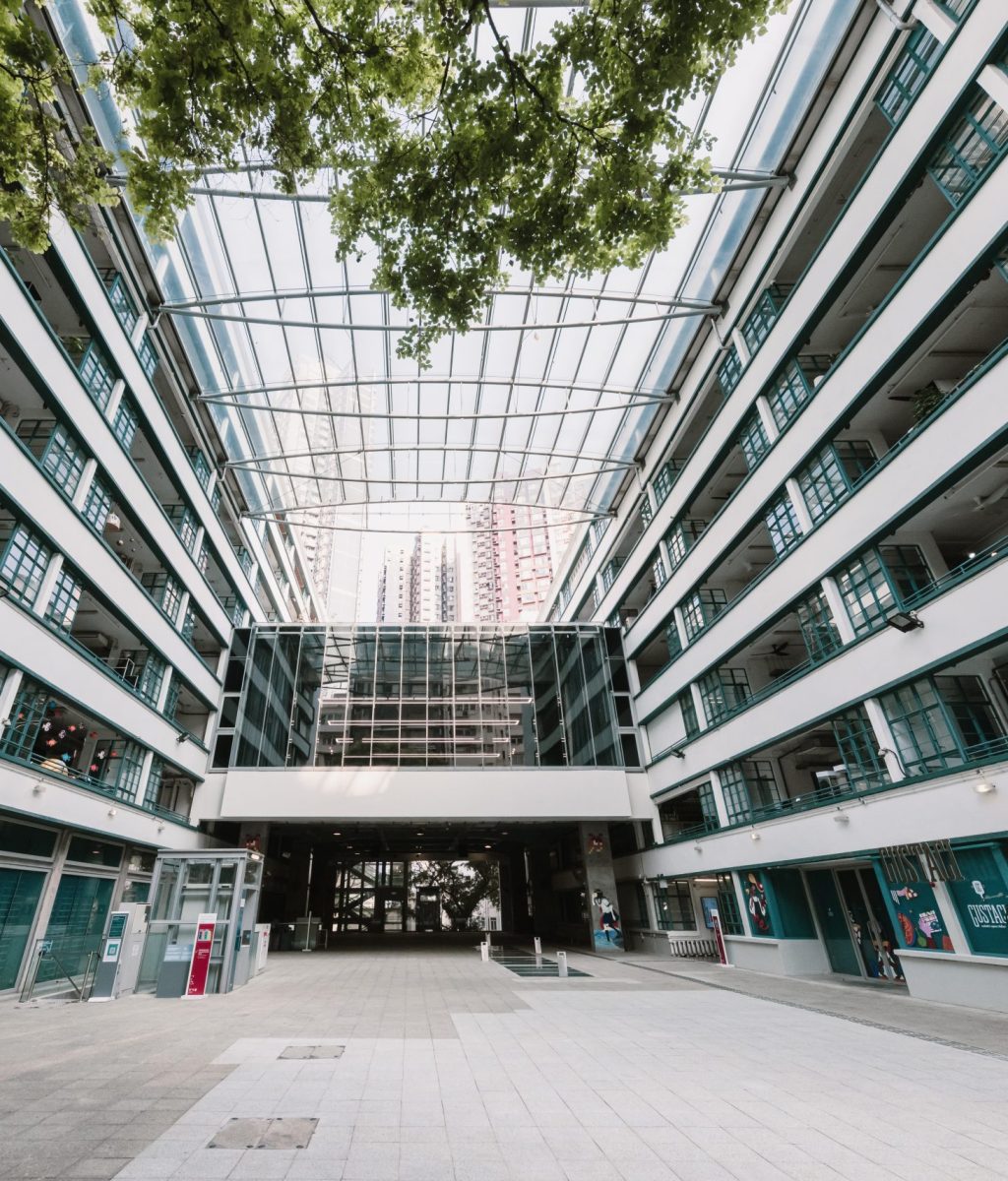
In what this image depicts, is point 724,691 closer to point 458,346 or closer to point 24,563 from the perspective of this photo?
point 458,346

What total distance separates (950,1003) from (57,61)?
20.0 meters

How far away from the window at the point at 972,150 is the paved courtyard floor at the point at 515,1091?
1495cm

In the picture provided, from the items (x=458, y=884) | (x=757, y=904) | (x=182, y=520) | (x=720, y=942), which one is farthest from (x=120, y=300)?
(x=458, y=884)

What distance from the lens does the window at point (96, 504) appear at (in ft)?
62.6

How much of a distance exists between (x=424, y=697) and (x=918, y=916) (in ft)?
79.2

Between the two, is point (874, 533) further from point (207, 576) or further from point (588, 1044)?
point (207, 576)

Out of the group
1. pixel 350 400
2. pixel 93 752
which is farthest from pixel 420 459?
pixel 93 752

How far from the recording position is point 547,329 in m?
23.1

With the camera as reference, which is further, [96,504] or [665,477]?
[665,477]

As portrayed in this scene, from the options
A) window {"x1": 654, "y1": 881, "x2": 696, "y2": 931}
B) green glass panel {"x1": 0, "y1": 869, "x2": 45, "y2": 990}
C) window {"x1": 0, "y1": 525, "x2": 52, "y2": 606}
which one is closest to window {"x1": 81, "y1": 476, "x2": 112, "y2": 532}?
window {"x1": 0, "y1": 525, "x2": 52, "y2": 606}

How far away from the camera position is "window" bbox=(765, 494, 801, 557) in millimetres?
19105

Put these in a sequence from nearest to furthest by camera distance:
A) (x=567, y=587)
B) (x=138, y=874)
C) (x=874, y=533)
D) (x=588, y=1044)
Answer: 1. (x=588, y=1044)
2. (x=874, y=533)
3. (x=138, y=874)
4. (x=567, y=587)

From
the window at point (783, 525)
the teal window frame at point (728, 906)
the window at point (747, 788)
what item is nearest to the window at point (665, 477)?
the window at point (783, 525)

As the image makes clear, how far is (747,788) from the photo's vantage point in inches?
866
